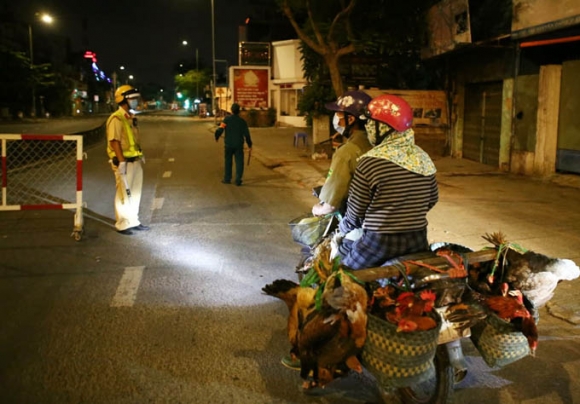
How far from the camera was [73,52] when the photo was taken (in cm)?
10425

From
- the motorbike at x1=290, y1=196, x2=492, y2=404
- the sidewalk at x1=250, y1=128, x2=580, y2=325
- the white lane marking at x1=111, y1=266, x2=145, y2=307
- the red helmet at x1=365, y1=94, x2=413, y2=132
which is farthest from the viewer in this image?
the sidewalk at x1=250, y1=128, x2=580, y2=325

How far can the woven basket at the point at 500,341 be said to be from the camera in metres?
3.36

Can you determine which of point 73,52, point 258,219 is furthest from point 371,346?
point 73,52

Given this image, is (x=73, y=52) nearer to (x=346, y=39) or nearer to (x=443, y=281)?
(x=346, y=39)

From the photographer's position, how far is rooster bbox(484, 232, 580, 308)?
3.44 meters

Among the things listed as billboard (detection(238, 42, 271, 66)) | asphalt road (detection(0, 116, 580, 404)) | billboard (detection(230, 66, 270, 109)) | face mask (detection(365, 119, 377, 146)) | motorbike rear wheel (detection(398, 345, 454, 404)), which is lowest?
asphalt road (detection(0, 116, 580, 404))

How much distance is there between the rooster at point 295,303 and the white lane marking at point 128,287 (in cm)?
259

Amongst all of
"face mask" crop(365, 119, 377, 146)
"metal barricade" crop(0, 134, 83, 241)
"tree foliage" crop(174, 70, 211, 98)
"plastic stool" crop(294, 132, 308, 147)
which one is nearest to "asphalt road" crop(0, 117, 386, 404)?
"metal barricade" crop(0, 134, 83, 241)

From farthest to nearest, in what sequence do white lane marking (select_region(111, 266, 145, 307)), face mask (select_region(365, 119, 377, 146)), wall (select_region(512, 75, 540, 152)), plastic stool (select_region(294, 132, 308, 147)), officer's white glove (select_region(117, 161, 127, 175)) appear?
1. plastic stool (select_region(294, 132, 308, 147))
2. wall (select_region(512, 75, 540, 152))
3. officer's white glove (select_region(117, 161, 127, 175))
4. white lane marking (select_region(111, 266, 145, 307))
5. face mask (select_region(365, 119, 377, 146))

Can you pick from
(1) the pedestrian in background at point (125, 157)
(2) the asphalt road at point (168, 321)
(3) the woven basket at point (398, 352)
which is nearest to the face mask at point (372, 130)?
(3) the woven basket at point (398, 352)

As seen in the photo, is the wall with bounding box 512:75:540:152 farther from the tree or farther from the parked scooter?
the parked scooter

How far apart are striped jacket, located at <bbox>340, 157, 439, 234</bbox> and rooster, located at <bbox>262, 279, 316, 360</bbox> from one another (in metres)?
0.61

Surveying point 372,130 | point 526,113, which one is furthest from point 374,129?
point 526,113

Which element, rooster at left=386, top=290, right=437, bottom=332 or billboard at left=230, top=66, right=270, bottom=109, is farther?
billboard at left=230, top=66, right=270, bottom=109
